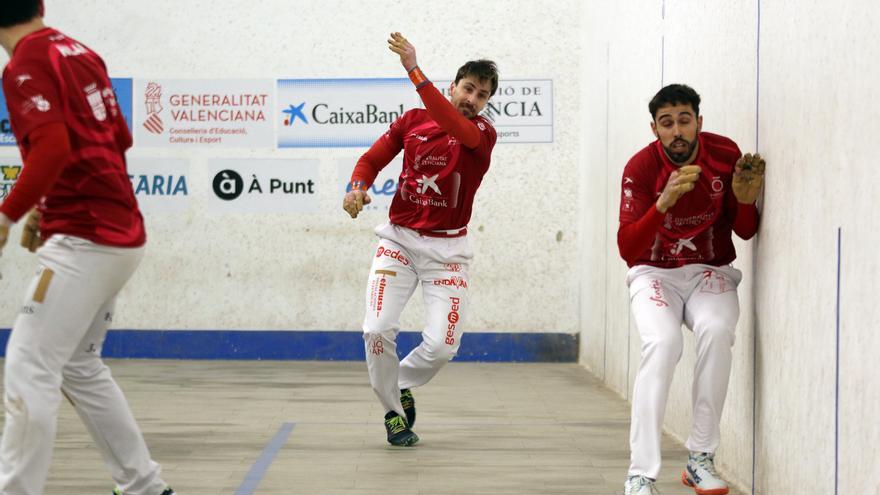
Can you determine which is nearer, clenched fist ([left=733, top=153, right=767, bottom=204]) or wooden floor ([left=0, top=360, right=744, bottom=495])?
clenched fist ([left=733, top=153, right=767, bottom=204])

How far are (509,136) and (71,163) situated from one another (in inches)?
248

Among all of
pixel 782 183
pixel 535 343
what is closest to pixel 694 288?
pixel 782 183

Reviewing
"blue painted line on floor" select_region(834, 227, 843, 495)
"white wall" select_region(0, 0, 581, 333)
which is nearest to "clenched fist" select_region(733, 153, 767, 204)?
"blue painted line on floor" select_region(834, 227, 843, 495)

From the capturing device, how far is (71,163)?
10.7ft

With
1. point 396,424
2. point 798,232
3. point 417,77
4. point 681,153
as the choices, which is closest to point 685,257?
point 681,153

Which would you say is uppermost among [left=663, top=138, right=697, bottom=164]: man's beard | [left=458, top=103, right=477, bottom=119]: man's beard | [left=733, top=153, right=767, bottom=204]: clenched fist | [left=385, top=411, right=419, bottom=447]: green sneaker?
[left=458, top=103, right=477, bottom=119]: man's beard

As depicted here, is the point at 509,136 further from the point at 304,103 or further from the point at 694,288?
the point at 694,288

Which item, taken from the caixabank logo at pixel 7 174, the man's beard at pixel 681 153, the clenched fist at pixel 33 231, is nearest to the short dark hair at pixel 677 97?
the man's beard at pixel 681 153

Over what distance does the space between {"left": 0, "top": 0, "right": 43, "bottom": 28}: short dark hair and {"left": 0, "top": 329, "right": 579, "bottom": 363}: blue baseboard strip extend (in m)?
6.16

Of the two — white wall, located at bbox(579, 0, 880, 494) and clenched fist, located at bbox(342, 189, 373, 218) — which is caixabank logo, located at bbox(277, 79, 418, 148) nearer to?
white wall, located at bbox(579, 0, 880, 494)

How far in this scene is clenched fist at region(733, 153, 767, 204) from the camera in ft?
13.6

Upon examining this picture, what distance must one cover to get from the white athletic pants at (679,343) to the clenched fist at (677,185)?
1.21 ft

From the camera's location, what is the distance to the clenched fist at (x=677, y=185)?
13.1 feet

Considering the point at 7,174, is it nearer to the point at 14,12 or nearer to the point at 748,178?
the point at 14,12
